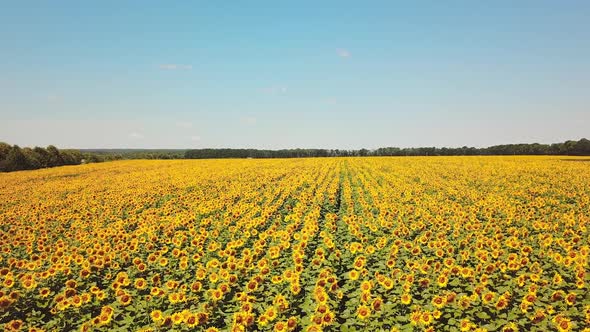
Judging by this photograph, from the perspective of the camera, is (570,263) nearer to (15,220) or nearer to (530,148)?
(15,220)

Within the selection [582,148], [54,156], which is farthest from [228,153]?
[582,148]

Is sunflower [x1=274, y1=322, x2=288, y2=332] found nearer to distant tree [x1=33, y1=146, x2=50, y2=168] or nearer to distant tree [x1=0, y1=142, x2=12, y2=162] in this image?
distant tree [x1=0, y1=142, x2=12, y2=162]

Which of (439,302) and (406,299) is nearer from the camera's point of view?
(439,302)

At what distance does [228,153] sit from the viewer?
103500 mm

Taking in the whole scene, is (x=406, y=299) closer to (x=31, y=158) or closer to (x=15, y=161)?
(x=15, y=161)

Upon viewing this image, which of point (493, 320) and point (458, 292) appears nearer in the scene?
point (493, 320)

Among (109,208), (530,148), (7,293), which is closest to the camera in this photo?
(7,293)

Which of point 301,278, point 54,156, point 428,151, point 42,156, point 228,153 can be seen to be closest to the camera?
point 301,278

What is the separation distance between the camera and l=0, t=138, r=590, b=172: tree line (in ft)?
161

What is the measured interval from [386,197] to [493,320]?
12.7 m

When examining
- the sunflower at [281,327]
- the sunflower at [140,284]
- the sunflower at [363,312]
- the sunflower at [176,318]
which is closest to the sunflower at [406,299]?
the sunflower at [363,312]

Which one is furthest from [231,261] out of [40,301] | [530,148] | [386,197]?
[530,148]

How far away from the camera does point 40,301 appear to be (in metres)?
7.28

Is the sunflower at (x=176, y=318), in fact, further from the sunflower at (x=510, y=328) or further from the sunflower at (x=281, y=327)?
the sunflower at (x=510, y=328)
